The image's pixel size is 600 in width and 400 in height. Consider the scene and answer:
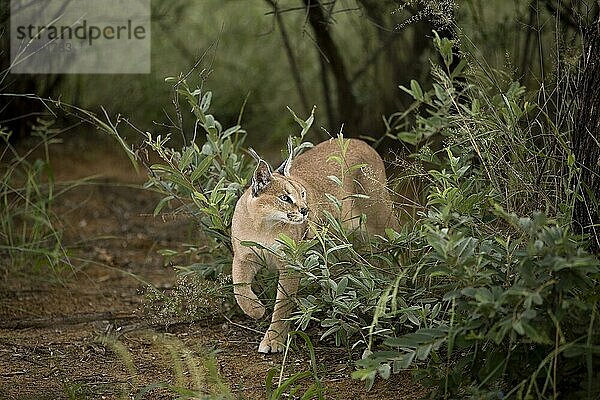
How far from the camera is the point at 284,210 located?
11.6 ft

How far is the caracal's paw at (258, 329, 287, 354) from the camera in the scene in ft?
11.7

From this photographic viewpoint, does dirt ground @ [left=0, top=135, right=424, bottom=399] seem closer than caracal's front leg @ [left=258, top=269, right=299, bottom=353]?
Yes

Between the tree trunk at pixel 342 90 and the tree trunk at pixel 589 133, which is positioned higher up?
the tree trunk at pixel 589 133

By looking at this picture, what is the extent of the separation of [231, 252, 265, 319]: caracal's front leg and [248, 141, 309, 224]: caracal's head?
0.19 metres

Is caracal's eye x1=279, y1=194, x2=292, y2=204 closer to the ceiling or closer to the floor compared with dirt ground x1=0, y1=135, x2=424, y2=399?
closer to the ceiling

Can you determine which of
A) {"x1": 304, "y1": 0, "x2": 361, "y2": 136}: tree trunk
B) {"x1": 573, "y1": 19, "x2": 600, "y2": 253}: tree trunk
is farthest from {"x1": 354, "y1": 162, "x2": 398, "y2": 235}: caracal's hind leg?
{"x1": 304, "y1": 0, "x2": 361, "y2": 136}: tree trunk

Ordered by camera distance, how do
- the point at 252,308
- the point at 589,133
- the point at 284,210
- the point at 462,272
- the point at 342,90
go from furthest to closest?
1. the point at 342,90
2. the point at 252,308
3. the point at 284,210
4. the point at 589,133
5. the point at 462,272

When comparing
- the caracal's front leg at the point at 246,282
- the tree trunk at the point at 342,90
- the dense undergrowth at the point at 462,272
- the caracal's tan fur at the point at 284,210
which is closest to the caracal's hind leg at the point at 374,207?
the caracal's tan fur at the point at 284,210

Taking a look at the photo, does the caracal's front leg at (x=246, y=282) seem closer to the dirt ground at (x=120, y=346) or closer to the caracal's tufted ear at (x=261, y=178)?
the dirt ground at (x=120, y=346)

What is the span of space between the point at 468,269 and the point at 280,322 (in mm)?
1087

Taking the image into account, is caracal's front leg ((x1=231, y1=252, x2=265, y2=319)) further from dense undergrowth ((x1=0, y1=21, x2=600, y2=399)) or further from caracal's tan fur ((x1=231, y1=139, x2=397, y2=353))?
dense undergrowth ((x1=0, y1=21, x2=600, y2=399))

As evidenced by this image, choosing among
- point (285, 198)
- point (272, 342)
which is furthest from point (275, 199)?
point (272, 342)

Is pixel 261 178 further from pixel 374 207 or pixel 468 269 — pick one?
pixel 468 269

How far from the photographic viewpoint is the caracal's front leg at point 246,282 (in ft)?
12.0
